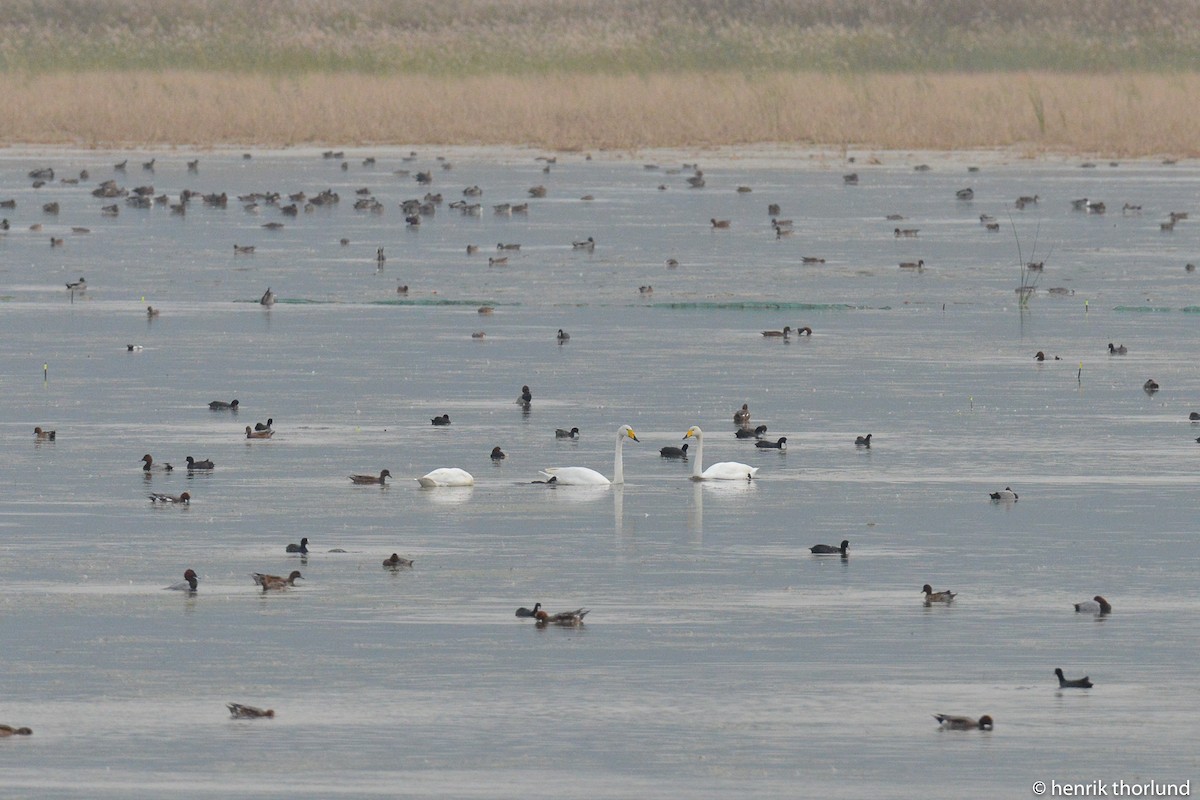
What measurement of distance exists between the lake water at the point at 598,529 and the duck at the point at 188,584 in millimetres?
131

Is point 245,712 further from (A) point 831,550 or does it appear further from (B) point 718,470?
(B) point 718,470

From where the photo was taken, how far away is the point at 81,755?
11.3m

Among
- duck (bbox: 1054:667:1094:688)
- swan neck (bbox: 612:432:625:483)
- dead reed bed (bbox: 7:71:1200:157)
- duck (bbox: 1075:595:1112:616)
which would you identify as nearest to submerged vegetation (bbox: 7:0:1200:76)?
dead reed bed (bbox: 7:71:1200:157)

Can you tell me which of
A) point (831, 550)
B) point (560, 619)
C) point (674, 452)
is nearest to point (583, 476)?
point (674, 452)

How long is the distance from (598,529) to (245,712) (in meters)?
5.61

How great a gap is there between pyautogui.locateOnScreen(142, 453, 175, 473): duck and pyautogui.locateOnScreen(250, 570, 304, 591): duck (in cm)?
424

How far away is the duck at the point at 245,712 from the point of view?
1184 cm

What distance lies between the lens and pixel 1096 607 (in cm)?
1421

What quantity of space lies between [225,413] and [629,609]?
8635mm

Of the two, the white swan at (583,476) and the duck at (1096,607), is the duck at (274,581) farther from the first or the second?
the duck at (1096,607)

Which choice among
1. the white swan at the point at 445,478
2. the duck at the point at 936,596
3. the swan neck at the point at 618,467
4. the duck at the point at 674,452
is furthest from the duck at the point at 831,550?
the duck at the point at 674,452

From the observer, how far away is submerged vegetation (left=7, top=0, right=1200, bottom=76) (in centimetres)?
7431

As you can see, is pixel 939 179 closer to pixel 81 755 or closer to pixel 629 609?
pixel 629 609

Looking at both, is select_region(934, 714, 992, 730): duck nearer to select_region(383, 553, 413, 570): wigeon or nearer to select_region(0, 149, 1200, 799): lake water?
select_region(0, 149, 1200, 799): lake water
